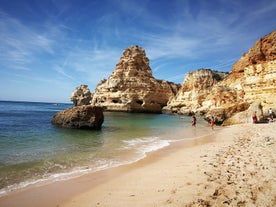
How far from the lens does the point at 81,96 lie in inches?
3334

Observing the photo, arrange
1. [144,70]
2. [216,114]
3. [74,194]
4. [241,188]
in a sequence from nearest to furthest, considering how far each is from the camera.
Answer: [241,188], [74,194], [216,114], [144,70]

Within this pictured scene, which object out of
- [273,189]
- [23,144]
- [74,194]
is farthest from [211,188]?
[23,144]

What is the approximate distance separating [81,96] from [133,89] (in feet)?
103

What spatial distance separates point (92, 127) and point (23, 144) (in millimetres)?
7570

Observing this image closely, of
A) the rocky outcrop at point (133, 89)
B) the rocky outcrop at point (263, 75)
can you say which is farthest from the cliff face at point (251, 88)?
the rocky outcrop at point (133, 89)

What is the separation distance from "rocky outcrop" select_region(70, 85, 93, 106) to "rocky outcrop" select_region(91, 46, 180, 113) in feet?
60.1

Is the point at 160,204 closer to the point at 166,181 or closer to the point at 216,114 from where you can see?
the point at 166,181

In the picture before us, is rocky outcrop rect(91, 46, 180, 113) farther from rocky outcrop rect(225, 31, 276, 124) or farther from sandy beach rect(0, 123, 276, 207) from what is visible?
sandy beach rect(0, 123, 276, 207)

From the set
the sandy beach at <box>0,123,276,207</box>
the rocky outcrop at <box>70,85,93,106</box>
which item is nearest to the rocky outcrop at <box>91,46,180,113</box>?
the rocky outcrop at <box>70,85,93,106</box>

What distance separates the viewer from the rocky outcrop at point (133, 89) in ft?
200

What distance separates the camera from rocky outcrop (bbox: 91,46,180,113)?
200 feet

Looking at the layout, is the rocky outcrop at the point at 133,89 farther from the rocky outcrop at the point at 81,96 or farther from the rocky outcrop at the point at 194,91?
the rocky outcrop at the point at 81,96

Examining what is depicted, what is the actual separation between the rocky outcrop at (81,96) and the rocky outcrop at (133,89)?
18318mm

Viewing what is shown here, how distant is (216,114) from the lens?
26.3 m
